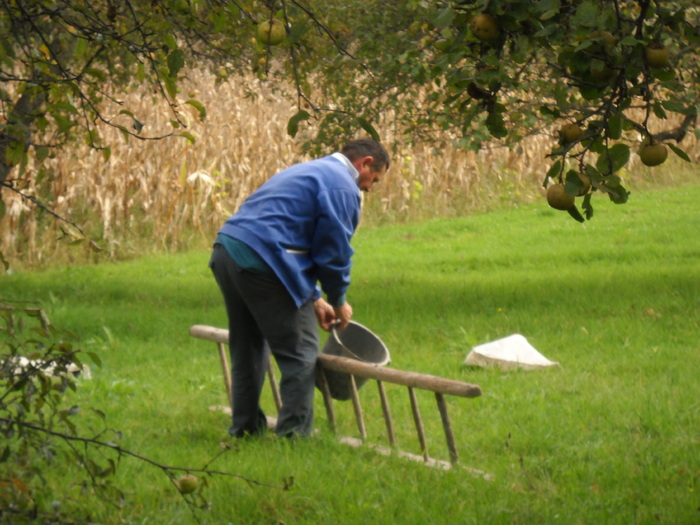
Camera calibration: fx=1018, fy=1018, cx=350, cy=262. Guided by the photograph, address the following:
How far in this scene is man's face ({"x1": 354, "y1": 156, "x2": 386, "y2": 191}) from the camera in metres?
5.52

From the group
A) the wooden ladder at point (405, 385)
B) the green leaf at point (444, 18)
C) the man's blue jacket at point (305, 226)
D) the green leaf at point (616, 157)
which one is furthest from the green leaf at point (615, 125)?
the man's blue jacket at point (305, 226)

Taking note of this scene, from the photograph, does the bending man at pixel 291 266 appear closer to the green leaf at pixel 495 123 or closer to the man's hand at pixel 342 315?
the man's hand at pixel 342 315

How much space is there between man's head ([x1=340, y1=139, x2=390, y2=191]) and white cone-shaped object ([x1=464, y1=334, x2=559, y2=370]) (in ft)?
7.58

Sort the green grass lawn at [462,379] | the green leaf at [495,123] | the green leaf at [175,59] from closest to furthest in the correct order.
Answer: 1. the green leaf at [495,123]
2. the green leaf at [175,59]
3. the green grass lawn at [462,379]

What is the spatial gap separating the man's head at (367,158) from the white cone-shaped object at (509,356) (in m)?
2.31

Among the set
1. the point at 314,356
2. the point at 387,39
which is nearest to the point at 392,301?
the point at 387,39

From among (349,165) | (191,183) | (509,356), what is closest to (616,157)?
(349,165)

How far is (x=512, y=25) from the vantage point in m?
2.37

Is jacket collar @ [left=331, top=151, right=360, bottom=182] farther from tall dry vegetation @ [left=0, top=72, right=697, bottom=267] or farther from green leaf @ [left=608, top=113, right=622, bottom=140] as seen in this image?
tall dry vegetation @ [left=0, top=72, right=697, bottom=267]

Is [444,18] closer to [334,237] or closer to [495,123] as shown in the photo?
[495,123]

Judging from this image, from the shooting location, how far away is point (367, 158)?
5.51 metres

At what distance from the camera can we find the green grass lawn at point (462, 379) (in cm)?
450

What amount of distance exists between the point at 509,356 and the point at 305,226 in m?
2.67

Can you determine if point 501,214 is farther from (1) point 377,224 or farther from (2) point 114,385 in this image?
(2) point 114,385
